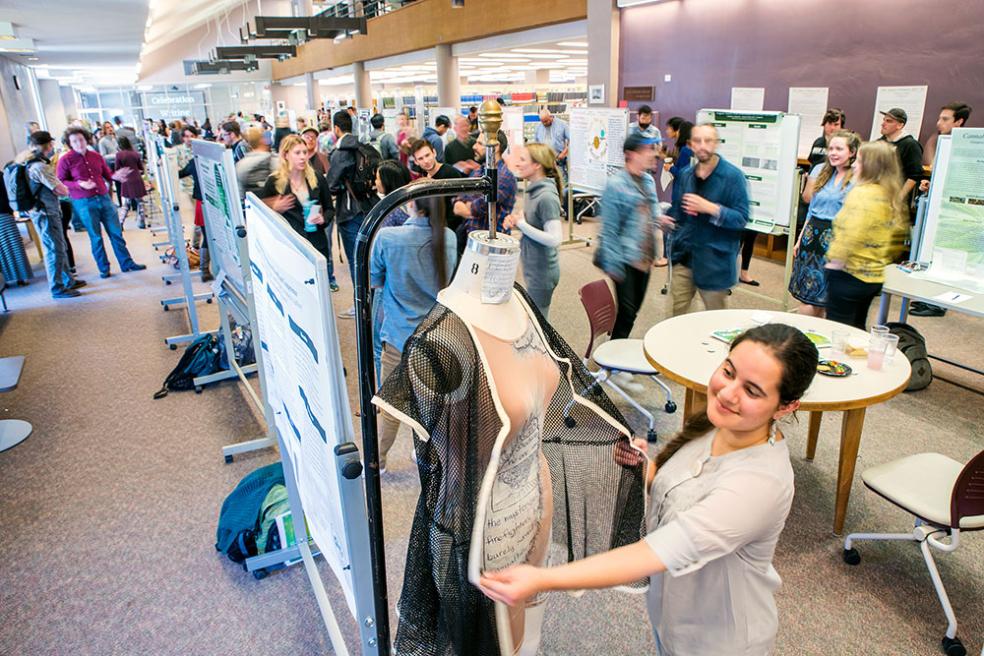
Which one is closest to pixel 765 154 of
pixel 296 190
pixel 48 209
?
pixel 296 190

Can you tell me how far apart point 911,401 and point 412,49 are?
38.9ft

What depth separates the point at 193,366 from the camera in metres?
4.54

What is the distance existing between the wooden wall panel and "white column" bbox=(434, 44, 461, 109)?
20 centimetres

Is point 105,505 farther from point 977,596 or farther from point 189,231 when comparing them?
point 189,231

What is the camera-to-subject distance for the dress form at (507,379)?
48.4 inches

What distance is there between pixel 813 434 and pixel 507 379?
8.79ft

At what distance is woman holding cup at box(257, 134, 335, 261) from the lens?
438 centimetres

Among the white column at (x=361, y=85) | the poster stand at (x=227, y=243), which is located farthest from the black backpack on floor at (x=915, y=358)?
the white column at (x=361, y=85)

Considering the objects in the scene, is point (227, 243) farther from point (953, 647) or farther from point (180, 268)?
point (953, 647)

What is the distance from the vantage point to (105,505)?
10.6 ft

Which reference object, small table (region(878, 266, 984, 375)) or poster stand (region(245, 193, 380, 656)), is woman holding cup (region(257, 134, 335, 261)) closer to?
poster stand (region(245, 193, 380, 656))

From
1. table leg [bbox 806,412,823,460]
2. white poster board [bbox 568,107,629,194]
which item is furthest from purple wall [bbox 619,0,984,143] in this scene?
table leg [bbox 806,412,823,460]

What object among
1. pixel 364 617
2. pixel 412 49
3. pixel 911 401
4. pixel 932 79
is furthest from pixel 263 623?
pixel 412 49

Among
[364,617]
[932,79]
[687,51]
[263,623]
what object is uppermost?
[687,51]
